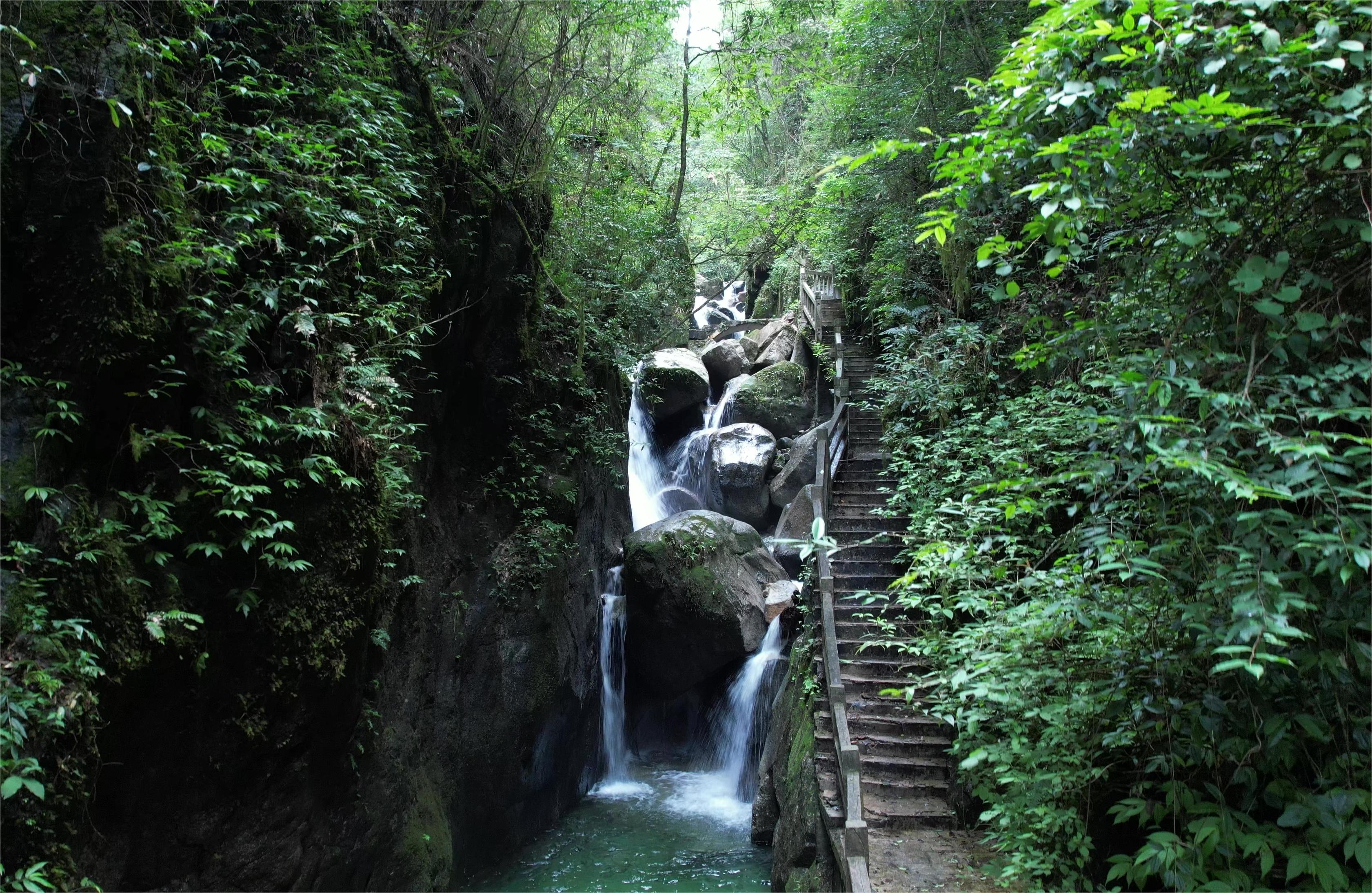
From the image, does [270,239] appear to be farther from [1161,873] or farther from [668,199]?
[668,199]

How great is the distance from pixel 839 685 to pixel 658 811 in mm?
4772

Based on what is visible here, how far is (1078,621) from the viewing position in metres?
4.50

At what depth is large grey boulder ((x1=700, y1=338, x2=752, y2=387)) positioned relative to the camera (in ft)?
68.9

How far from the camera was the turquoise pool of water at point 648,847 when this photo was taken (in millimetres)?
8789

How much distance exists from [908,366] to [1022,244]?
7.07m

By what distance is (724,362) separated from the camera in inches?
830

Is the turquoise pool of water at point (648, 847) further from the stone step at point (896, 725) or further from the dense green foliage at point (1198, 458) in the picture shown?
the dense green foliage at point (1198, 458)

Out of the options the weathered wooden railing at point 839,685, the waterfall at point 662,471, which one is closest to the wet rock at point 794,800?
the weathered wooden railing at point 839,685

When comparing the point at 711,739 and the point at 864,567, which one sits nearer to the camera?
the point at 864,567

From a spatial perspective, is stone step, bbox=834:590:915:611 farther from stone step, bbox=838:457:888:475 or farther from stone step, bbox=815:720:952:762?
stone step, bbox=838:457:888:475

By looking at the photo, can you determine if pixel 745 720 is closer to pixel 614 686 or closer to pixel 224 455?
pixel 614 686

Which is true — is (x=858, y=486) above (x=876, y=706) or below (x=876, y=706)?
above

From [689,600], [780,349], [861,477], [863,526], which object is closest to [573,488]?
[689,600]

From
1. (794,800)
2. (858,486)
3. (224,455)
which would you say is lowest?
(794,800)
